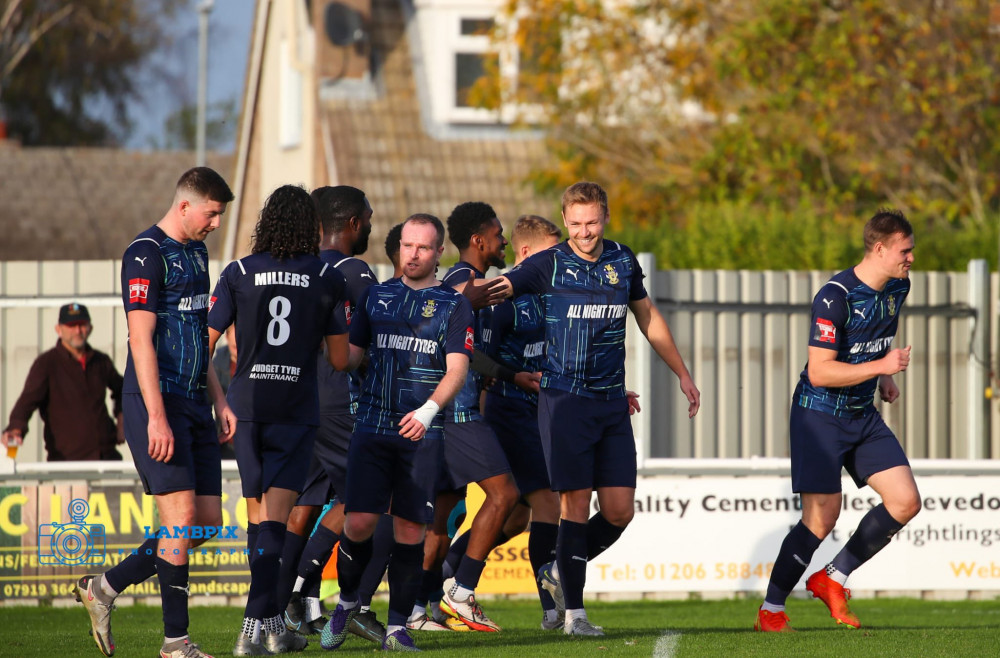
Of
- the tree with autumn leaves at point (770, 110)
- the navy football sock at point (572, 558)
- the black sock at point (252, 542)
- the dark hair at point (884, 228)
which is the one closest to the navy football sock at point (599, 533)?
the navy football sock at point (572, 558)

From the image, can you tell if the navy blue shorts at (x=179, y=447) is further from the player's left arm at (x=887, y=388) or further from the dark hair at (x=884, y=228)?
the player's left arm at (x=887, y=388)

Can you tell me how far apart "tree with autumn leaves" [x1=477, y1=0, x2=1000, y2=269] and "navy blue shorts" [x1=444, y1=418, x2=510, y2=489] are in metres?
7.28

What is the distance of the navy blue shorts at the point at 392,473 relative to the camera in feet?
22.8

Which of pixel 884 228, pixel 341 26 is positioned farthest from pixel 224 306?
pixel 341 26

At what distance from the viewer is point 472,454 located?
25.9 ft

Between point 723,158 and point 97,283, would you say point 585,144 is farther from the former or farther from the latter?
point 97,283

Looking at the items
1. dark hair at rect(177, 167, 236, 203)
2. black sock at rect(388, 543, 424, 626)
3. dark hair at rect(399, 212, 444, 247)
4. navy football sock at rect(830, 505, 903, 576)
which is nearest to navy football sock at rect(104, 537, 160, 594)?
black sock at rect(388, 543, 424, 626)

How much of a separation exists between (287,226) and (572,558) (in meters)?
2.33

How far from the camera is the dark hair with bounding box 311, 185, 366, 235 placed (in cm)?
796

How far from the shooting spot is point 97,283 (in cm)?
1228

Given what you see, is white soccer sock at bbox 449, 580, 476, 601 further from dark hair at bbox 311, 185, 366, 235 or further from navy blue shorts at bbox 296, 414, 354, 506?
dark hair at bbox 311, 185, 366, 235

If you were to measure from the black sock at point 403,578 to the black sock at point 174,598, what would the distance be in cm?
101

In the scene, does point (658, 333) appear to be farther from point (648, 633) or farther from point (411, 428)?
point (411, 428)

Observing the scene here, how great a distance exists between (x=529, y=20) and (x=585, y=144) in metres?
1.88
